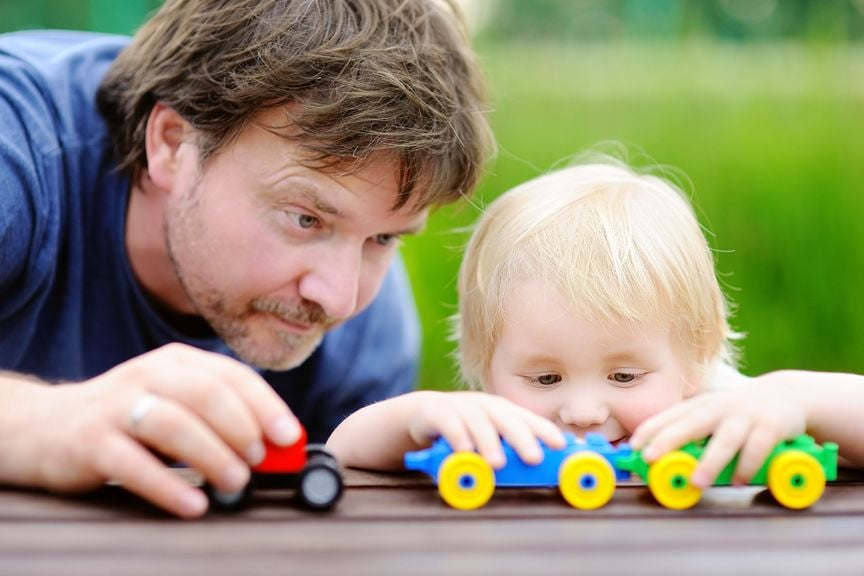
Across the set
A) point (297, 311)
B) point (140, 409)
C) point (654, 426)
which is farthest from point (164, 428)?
point (297, 311)

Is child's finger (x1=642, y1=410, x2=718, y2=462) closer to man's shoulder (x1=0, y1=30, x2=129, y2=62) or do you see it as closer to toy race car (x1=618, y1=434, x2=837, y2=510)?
toy race car (x1=618, y1=434, x2=837, y2=510)

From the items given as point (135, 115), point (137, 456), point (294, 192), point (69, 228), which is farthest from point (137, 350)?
point (137, 456)

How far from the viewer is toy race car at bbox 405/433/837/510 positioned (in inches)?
63.9

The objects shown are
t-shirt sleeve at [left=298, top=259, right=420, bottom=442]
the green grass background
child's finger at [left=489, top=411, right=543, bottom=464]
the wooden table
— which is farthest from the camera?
the green grass background

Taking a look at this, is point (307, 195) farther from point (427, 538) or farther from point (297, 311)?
point (427, 538)

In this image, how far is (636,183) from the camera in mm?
2467

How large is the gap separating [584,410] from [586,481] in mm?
507

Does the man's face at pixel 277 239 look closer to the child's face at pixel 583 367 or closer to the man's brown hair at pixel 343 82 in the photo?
the man's brown hair at pixel 343 82

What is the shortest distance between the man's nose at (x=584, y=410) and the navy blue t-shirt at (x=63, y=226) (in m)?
1.50

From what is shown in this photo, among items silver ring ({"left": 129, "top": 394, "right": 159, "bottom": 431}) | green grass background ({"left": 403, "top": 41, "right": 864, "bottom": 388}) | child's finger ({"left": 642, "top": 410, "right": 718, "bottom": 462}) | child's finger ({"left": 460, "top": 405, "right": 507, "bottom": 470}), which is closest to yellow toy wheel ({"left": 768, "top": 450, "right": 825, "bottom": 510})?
child's finger ({"left": 642, "top": 410, "right": 718, "bottom": 462})

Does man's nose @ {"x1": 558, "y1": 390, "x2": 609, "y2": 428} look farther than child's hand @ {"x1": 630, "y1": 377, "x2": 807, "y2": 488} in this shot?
Yes

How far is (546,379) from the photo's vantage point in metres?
2.24

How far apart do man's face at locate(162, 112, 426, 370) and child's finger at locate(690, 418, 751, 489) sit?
1244mm

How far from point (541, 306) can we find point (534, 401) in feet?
0.69
